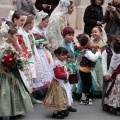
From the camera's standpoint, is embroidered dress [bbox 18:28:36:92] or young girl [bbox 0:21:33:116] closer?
young girl [bbox 0:21:33:116]

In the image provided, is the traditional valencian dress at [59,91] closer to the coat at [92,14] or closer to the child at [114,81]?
the child at [114,81]

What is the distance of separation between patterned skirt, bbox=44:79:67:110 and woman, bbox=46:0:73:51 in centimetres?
152

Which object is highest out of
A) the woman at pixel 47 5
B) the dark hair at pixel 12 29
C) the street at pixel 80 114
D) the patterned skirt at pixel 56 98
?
the woman at pixel 47 5

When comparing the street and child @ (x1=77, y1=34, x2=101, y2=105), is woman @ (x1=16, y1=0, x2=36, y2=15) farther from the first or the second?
the street

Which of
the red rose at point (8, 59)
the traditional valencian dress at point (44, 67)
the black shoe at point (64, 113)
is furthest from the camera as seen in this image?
the traditional valencian dress at point (44, 67)

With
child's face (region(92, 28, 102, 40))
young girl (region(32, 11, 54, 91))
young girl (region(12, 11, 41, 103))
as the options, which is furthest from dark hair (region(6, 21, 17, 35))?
child's face (region(92, 28, 102, 40))

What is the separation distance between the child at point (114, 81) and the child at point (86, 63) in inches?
16.2

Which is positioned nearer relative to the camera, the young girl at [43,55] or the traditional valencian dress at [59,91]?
the traditional valencian dress at [59,91]

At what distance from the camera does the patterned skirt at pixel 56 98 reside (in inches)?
241

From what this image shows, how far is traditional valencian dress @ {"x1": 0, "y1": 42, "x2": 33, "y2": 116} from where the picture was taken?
18.9 feet

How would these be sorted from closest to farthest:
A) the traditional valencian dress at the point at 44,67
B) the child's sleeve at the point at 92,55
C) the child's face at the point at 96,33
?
the child's sleeve at the point at 92,55 → the traditional valencian dress at the point at 44,67 → the child's face at the point at 96,33

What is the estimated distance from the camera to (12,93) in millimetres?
5773

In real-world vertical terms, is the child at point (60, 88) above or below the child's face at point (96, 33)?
below

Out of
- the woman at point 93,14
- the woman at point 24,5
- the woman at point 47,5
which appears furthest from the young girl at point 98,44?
the woman at point 24,5
